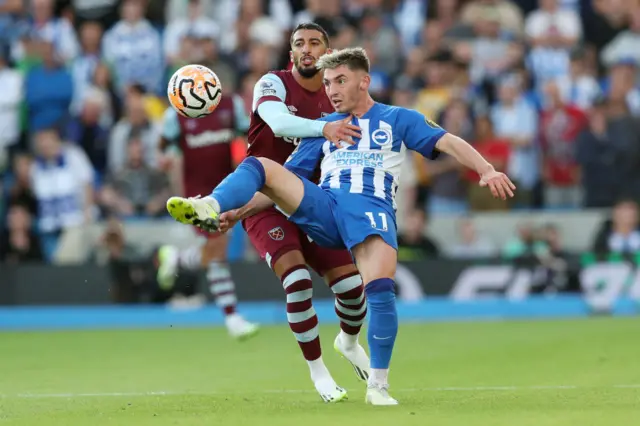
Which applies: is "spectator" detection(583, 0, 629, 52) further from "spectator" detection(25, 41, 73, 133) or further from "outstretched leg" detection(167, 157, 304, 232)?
"outstretched leg" detection(167, 157, 304, 232)

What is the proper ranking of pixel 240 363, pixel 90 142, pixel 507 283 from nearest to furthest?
pixel 240 363 < pixel 507 283 < pixel 90 142

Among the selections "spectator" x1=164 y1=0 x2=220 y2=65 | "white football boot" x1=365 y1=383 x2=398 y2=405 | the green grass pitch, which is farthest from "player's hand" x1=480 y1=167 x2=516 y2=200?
"spectator" x1=164 y1=0 x2=220 y2=65

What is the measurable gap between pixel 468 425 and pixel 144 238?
1166cm

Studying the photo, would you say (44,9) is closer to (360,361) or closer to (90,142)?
(90,142)

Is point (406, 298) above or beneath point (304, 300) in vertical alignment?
beneath

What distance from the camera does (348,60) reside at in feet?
27.0

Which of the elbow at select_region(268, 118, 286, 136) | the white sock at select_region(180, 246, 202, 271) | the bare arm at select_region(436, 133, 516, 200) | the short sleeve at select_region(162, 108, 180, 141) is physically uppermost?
the elbow at select_region(268, 118, 286, 136)

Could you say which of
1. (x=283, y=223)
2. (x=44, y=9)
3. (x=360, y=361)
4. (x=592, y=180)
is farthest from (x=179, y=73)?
(x=44, y=9)

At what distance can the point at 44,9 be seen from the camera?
19906 millimetres

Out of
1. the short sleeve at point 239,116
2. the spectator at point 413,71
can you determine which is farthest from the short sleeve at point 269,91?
the spectator at point 413,71

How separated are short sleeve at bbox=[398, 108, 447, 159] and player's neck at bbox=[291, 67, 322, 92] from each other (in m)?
1.23

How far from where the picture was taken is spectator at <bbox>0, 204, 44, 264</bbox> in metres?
17.6

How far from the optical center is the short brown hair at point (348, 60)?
324 inches

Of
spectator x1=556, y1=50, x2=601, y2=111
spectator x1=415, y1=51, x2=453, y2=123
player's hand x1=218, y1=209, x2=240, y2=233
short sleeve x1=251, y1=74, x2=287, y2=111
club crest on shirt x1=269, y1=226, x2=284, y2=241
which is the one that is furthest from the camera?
spectator x1=556, y1=50, x2=601, y2=111
